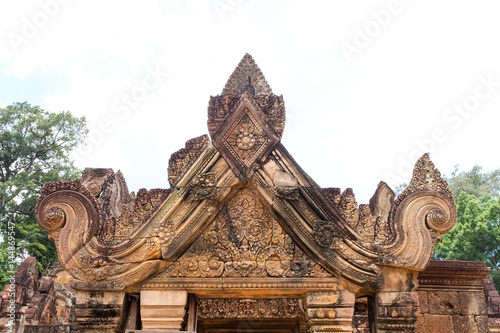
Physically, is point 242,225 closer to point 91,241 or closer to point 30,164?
point 91,241

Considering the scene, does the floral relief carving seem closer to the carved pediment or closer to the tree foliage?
the carved pediment

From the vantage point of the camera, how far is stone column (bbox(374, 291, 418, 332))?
489 centimetres

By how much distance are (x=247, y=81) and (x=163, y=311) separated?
10.8ft

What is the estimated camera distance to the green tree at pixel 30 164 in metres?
27.7

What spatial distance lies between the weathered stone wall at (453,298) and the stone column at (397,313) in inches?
91.4

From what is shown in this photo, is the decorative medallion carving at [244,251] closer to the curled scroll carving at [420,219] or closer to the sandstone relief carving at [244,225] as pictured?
the sandstone relief carving at [244,225]

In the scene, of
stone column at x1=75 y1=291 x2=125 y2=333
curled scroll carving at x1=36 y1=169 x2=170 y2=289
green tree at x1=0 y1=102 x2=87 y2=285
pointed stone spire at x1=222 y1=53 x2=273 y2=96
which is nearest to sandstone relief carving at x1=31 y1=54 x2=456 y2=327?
curled scroll carving at x1=36 y1=169 x2=170 y2=289

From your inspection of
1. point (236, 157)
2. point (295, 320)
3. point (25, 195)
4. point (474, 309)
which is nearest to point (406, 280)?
point (236, 157)

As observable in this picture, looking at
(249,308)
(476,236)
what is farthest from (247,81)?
(476,236)

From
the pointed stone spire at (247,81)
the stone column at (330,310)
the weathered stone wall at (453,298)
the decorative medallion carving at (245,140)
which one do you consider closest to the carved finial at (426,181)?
the stone column at (330,310)

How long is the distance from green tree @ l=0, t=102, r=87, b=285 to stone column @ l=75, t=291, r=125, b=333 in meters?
24.1

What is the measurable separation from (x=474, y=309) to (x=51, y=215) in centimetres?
685

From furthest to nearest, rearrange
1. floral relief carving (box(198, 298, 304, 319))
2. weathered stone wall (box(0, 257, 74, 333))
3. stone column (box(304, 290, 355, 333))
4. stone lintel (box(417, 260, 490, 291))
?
1. weathered stone wall (box(0, 257, 74, 333))
2. floral relief carving (box(198, 298, 304, 319))
3. stone lintel (box(417, 260, 490, 291))
4. stone column (box(304, 290, 355, 333))

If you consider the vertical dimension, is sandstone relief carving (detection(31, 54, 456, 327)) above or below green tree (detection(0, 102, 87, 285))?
below
